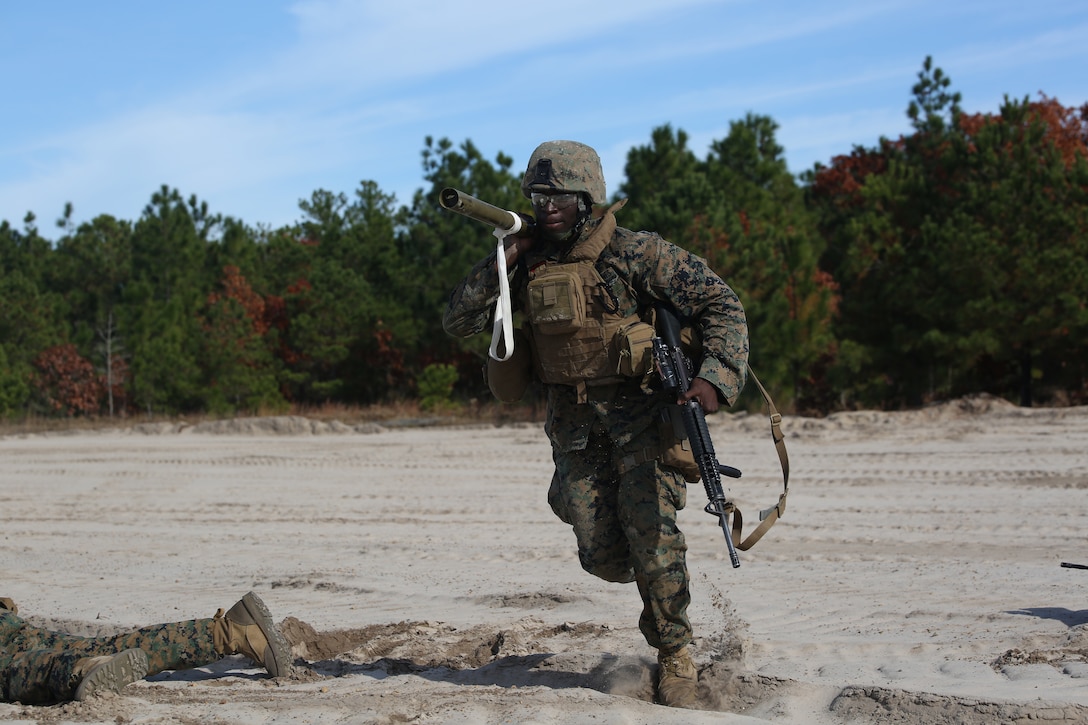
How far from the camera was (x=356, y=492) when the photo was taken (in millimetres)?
13164

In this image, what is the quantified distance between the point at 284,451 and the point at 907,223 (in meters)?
13.4

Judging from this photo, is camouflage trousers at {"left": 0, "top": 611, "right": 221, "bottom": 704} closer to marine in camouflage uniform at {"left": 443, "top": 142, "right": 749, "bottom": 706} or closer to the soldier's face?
marine in camouflage uniform at {"left": 443, "top": 142, "right": 749, "bottom": 706}

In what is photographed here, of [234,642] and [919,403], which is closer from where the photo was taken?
[234,642]

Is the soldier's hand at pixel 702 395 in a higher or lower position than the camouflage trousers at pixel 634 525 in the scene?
higher

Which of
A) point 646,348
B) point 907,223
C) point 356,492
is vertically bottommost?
point 356,492

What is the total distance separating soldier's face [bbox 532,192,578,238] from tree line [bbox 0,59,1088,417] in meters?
16.2

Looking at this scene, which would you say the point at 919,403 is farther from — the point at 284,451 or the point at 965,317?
the point at 284,451

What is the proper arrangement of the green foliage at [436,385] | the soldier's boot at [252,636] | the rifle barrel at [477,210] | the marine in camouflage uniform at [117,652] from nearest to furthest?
the rifle barrel at [477,210] → the marine in camouflage uniform at [117,652] → the soldier's boot at [252,636] → the green foliage at [436,385]

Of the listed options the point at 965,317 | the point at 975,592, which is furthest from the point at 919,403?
the point at 975,592

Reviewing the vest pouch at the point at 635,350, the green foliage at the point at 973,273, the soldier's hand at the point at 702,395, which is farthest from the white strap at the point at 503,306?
the green foliage at the point at 973,273

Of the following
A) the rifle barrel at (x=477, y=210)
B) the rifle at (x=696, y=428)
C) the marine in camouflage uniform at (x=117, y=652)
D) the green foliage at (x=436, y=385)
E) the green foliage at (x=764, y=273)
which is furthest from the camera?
the green foliage at (x=436, y=385)

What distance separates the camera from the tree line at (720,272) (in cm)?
2009

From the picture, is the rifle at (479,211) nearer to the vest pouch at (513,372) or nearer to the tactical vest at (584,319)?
the tactical vest at (584,319)

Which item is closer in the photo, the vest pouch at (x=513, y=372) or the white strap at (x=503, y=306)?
the white strap at (x=503, y=306)
